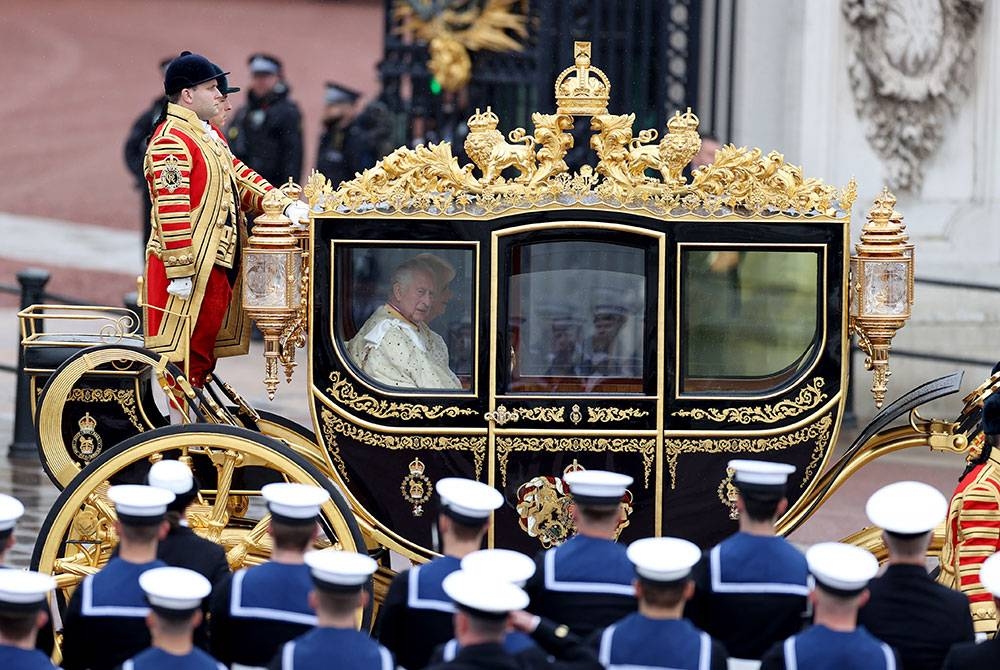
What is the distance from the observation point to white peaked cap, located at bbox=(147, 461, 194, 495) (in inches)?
253

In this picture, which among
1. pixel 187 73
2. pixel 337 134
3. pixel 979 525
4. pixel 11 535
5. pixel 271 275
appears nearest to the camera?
pixel 11 535

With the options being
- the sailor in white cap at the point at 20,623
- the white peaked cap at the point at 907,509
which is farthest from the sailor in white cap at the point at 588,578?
the sailor in white cap at the point at 20,623

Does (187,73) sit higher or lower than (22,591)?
higher

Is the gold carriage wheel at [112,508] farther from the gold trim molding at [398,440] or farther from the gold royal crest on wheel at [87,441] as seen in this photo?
the gold royal crest on wheel at [87,441]

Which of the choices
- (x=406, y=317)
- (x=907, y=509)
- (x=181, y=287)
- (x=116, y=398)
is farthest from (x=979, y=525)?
(x=116, y=398)

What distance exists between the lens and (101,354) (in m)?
7.38

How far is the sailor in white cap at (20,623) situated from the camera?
529 centimetres

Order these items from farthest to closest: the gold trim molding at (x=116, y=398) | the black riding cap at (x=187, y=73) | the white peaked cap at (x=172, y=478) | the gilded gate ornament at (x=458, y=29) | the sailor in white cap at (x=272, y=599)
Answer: the gilded gate ornament at (x=458, y=29), the black riding cap at (x=187, y=73), the gold trim molding at (x=116, y=398), the white peaked cap at (x=172, y=478), the sailor in white cap at (x=272, y=599)

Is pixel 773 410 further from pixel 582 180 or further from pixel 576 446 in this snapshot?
pixel 582 180

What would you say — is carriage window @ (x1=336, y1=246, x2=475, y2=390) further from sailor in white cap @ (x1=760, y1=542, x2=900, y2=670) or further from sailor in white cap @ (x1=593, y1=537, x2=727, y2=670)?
sailor in white cap @ (x1=760, y1=542, x2=900, y2=670)

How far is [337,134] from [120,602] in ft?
31.4

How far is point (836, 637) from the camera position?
532cm

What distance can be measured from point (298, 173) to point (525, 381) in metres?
8.02

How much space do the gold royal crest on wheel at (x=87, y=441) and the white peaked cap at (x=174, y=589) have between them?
216cm
